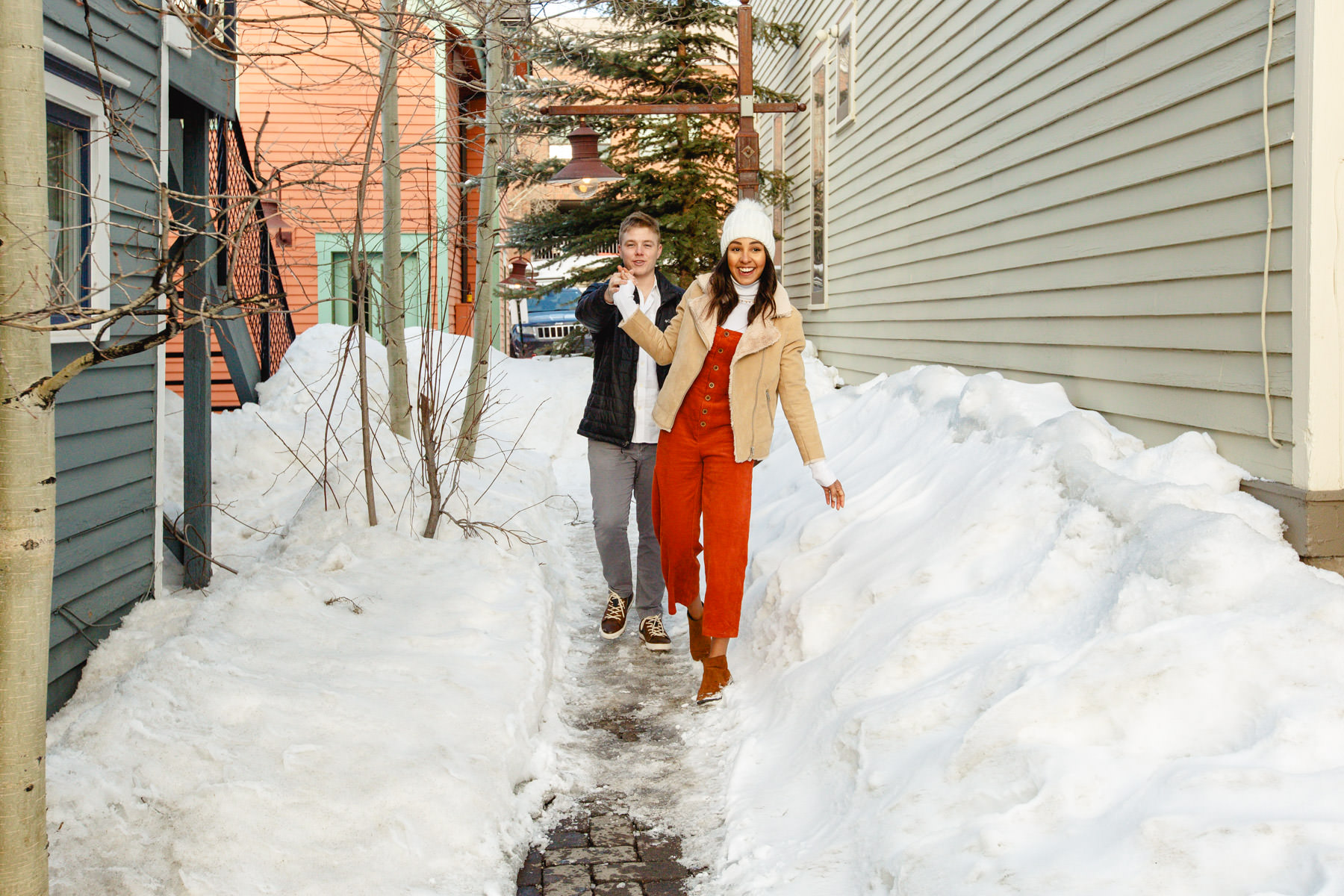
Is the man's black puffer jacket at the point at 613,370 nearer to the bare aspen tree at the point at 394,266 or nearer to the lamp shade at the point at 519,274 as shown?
the bare aspen tree at the point at 394,266

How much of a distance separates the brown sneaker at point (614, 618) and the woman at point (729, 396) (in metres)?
0.97

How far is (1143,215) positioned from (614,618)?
3.26m

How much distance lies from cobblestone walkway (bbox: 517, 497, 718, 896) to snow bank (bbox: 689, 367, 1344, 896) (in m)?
0.18

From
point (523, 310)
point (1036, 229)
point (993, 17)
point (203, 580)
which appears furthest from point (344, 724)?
point (523, 310)

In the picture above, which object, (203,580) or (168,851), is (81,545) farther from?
(168,851)

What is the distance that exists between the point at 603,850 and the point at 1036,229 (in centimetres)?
432

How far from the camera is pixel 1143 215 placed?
4.82 metres

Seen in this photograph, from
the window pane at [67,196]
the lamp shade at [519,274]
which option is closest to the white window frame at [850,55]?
the window pane at [67,196]

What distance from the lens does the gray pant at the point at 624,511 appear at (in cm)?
555

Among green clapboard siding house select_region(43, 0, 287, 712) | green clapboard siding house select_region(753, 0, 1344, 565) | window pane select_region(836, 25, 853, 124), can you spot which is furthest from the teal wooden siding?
window pane select_region(836, 25, 853, 124)

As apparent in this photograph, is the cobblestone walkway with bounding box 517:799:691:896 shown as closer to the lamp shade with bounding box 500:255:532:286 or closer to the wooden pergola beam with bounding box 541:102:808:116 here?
the wooden pergola beam with bounding box 541:102:808:116

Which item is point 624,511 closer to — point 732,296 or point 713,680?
point 713,680

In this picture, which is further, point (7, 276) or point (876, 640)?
point (876, 640)

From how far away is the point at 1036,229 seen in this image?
6129 millimetres
